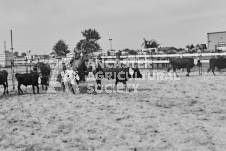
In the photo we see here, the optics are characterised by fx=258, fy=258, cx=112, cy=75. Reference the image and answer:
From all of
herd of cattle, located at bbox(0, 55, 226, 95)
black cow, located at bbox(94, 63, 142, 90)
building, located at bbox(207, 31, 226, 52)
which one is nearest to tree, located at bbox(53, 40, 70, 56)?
building, located at bbox(207, 31, 226, 52)

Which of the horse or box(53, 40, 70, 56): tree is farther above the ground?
box(53, 40, 70, 56): tree

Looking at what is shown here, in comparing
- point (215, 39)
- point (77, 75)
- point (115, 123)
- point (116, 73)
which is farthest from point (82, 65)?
point (215, 39)

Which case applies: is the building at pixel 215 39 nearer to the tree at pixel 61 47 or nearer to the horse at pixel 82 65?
the tree at pixel 61 47

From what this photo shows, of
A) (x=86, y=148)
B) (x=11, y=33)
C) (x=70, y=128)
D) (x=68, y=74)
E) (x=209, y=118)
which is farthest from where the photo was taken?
(x=11, y=33)

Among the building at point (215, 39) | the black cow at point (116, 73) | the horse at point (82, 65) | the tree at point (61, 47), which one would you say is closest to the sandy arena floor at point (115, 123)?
the black cow at point (116, 73)

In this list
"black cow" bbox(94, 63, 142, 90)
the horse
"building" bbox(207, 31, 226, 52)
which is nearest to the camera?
"black cow" bbox(94, 63, 142, 90)

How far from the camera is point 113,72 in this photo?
1048 centimetres

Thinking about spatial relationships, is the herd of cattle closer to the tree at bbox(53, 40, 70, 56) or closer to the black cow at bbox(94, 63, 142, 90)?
the black cow at bbox(94, 63, 142, 90)

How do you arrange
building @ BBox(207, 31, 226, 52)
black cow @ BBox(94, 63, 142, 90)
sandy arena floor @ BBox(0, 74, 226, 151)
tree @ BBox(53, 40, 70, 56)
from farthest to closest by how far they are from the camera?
tree @ BBox(53, 40, 70, 56), building @ BBox(207, 31, 226, 52), black cow @ BBox(94, 63, 142, 90), sandy arena floor @ BBox(0, 74, 226, 151)

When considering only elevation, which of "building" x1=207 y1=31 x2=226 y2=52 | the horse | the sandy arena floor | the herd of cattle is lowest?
the sandy arena floor

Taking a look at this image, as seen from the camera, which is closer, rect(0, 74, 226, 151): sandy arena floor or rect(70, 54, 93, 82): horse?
rect(0, 74, 226, 151): sandy arena floor

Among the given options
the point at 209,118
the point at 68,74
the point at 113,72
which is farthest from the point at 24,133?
the point at 113,72

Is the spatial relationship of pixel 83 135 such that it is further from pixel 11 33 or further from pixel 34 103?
pixel 11 33

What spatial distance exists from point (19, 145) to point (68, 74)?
5.63 m
